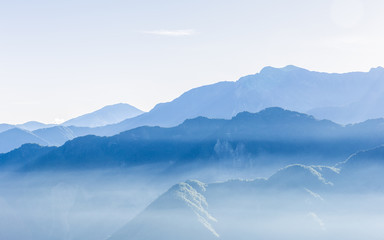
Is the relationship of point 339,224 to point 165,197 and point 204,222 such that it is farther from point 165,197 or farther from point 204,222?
point 165,197

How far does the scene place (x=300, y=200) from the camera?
177m

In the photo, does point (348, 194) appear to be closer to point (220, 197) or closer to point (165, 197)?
point (220, 197)

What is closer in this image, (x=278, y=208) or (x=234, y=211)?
(x=278, y=208)

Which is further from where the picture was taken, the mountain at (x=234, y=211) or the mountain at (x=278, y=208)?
the mountain at (x=234, y=211)

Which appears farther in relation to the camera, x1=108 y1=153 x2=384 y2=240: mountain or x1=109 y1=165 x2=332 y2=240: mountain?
x1=109 y1=165 x2=332 y2=240: mountain

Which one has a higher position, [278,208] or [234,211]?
[278,208]

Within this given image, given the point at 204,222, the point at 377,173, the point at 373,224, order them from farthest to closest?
1. the point at 377,173
2. the point at 204,222
3. the point at 373,224

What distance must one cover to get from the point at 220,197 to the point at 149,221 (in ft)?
92.8

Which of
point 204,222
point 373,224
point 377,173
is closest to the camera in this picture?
point 373,224

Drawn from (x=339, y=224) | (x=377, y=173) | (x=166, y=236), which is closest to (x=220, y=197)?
(x=166, y=236)

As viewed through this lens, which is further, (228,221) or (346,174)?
(346,174)

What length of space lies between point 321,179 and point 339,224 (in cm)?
2728

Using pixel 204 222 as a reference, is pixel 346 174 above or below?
above

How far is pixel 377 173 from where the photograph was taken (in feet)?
611
